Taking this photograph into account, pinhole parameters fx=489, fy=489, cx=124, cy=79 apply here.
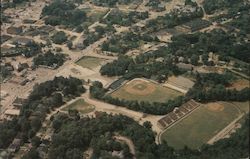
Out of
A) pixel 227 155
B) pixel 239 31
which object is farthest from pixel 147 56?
pixel 227 155

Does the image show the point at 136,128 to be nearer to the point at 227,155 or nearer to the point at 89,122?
the point at 89,122

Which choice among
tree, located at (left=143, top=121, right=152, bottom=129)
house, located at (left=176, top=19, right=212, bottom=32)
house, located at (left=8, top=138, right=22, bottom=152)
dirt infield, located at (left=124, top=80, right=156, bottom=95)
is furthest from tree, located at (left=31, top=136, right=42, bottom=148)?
house, located at (left=176, top=19, right=212, bottom=32)

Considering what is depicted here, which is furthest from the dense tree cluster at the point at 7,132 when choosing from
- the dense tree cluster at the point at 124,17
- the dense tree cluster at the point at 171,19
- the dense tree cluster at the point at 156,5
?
the dense tree cluster at the point at 156,5

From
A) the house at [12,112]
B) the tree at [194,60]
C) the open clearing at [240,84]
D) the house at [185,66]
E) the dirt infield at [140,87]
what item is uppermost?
the open clearing at [240,84]

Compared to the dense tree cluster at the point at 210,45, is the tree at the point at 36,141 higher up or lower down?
lower down

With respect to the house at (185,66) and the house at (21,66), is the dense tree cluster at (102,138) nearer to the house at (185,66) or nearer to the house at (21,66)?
the house at (185,66)

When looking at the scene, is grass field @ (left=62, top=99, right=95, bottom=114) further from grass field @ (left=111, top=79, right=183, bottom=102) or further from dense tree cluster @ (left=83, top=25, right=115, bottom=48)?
dense tree cluster @ (left=83, top=25, right=115, bottom=48)

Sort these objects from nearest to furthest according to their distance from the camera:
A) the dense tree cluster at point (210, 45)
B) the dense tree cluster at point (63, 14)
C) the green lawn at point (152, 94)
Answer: the green lawn at point (152, 94) < the dense tree cluster at point (210, 45) < the dense tree cluster at point (63, 14)
